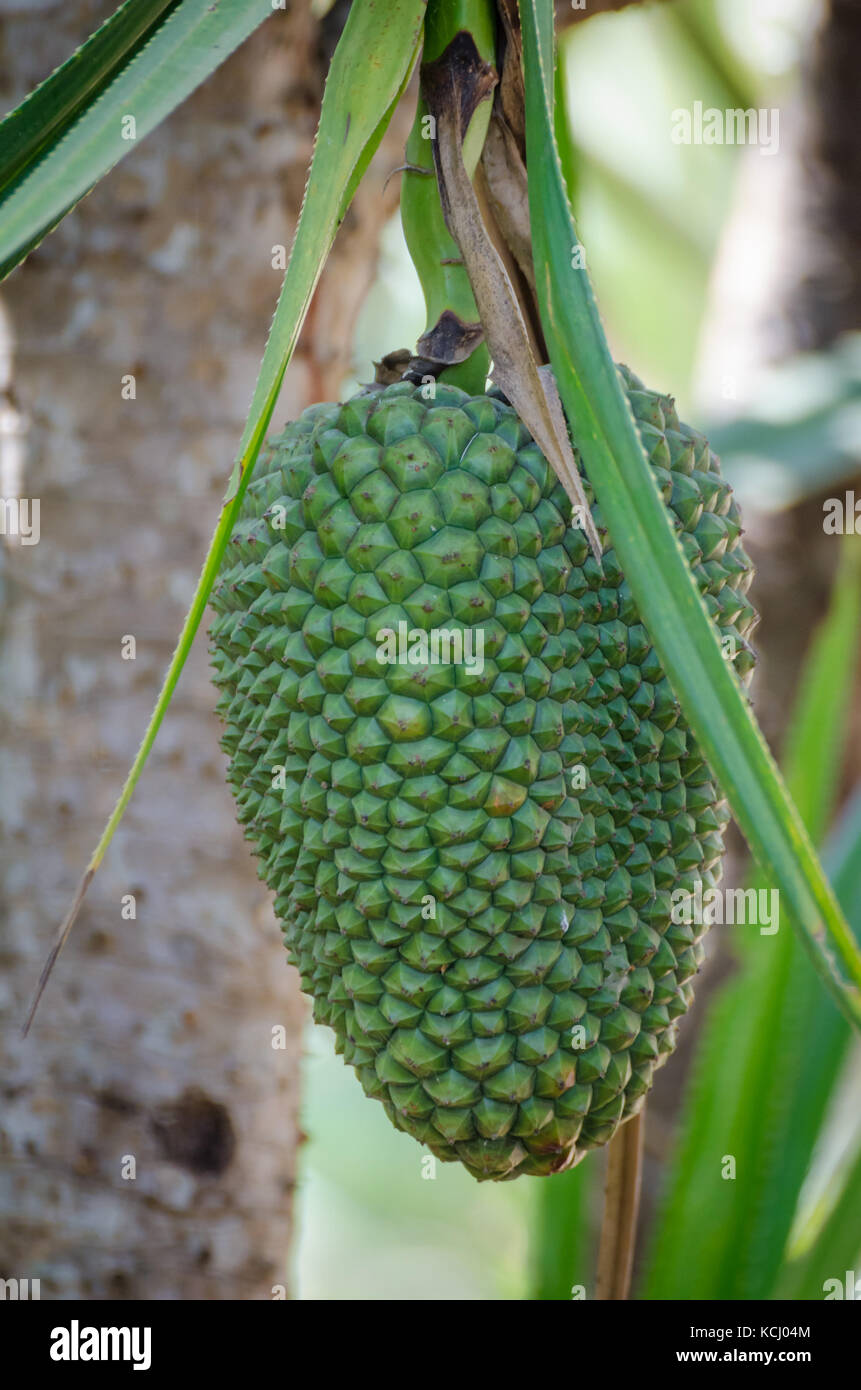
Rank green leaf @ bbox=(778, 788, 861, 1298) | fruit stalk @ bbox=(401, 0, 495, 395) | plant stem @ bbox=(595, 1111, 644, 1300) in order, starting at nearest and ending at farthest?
fruit stalk @ bbox=(401, 0, 495, 395)
plant stem @ bbox=(595, 1111, 644, 1300)
green leaf @ bbox=(778, 788, 861, 1298)

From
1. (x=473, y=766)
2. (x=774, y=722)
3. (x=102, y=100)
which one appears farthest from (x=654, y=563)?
(x=774, y=722)

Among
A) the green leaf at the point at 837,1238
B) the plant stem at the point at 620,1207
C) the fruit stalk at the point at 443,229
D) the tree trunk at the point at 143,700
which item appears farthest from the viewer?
the tree trunk at the point at 143,700

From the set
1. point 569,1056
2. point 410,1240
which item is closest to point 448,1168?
point 410,1240

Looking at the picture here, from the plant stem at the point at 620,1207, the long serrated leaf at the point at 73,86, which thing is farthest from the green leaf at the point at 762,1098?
the long serrated leaf at the point at 73,86

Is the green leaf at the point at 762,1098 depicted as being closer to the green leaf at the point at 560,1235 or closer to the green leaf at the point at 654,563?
the green leaf at the point at 560,1235

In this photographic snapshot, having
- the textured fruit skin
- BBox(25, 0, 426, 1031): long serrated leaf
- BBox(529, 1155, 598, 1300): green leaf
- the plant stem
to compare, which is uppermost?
BBox(25, 0, 426, 1031): long serrated leaf

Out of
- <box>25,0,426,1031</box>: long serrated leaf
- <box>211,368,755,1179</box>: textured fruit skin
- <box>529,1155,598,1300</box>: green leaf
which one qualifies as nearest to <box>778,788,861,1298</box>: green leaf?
<box>529,1155,598,1300</box>: green leaf

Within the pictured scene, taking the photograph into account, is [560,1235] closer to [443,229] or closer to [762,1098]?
[762,1098]

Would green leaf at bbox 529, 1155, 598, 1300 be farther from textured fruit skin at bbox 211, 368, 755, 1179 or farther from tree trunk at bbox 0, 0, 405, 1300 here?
textured fruit skin at bbox 211, 368, 755, 1179
